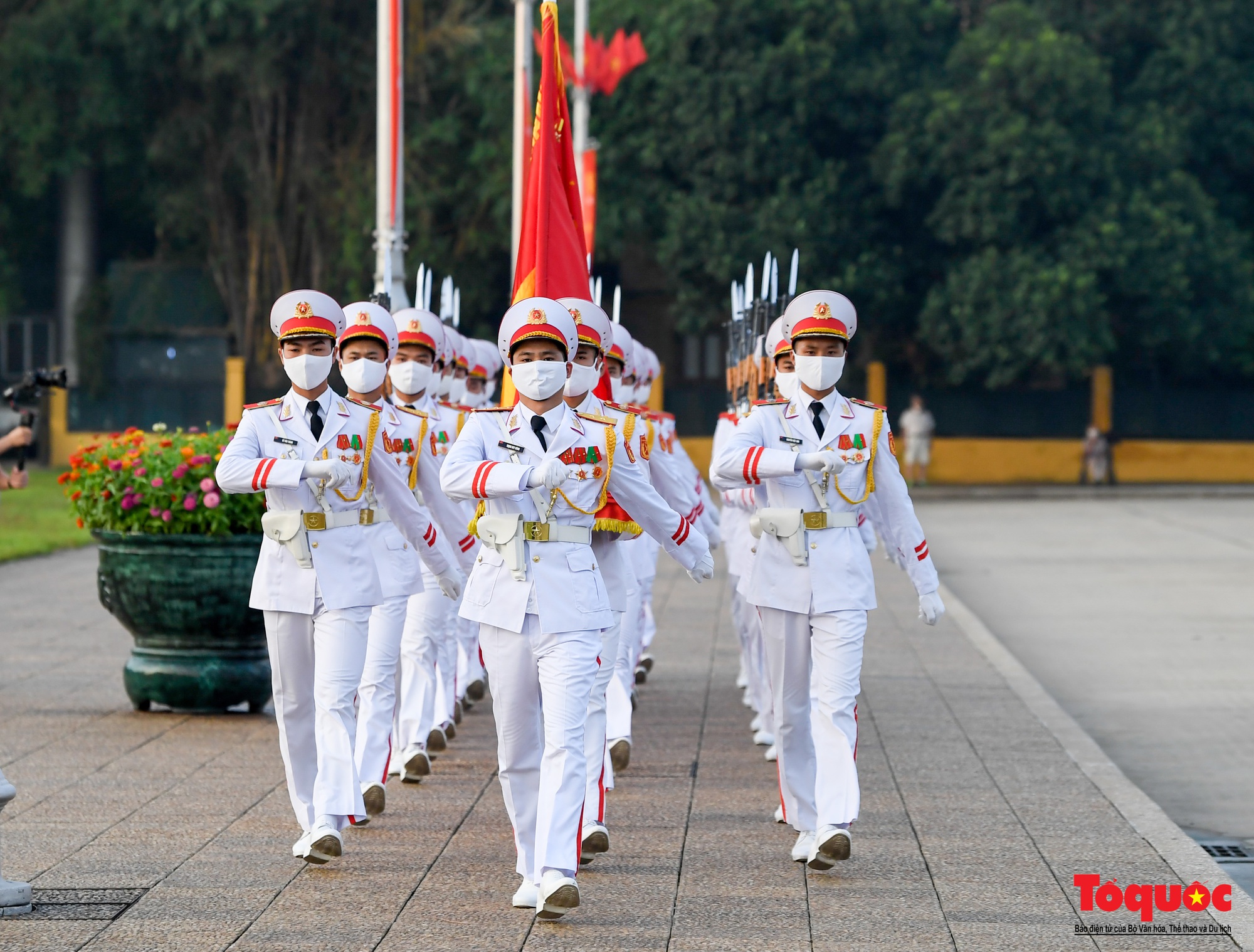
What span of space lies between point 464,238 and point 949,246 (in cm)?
931

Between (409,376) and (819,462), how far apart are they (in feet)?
10.0

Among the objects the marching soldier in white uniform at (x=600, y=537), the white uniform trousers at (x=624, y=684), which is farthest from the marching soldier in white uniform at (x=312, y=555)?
the white uniform trousers at (x=624, y=684)

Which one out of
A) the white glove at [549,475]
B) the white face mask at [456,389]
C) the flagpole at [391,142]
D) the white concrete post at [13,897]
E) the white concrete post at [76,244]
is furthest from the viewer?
the white concrete post at [76,244]

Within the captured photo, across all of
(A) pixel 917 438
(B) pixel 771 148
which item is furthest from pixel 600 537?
(A) pixel 917 438

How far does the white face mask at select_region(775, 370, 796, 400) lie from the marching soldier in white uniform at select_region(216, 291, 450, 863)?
195 cm

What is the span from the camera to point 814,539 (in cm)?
674

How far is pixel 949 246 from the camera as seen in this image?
1399 inches

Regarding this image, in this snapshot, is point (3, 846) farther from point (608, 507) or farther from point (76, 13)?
point (76, 13)

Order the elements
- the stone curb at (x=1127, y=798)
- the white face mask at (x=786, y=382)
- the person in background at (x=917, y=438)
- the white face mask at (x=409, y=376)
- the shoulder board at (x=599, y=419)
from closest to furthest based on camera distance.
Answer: the stone curb at (x=1127, y=798), the shoulder board at (x=599, y=419), the white face mask at (x=786, y=382), the white face mask at (x=409, y=376), the person in background at (x=917, y=438)

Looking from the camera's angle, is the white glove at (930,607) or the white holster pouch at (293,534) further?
the white glove at (930,607)

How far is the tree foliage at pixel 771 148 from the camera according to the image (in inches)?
1324

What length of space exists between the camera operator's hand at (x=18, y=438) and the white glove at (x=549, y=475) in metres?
1.52

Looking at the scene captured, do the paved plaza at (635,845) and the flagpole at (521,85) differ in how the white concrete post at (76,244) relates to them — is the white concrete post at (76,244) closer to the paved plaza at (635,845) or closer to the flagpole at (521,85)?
the flagpole at (521,85)

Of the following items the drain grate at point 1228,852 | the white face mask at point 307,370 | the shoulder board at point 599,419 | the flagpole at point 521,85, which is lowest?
the drain grate at point 1228,852
